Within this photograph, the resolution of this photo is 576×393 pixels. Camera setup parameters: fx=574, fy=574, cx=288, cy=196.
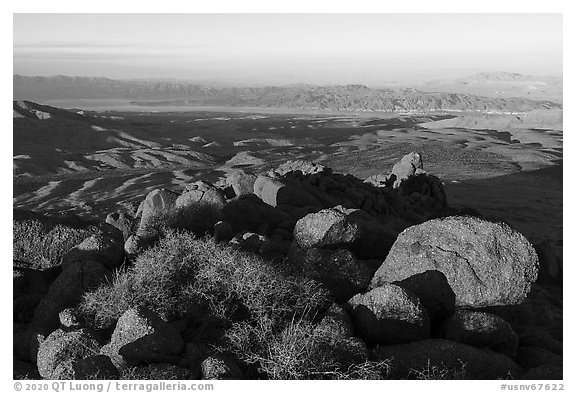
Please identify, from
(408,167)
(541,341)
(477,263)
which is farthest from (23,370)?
(408,167)

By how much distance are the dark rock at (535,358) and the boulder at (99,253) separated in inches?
185

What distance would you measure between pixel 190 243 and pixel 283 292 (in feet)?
4.05

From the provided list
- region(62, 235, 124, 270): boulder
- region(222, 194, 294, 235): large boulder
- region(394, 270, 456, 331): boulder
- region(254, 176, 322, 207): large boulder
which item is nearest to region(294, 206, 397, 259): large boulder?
region(394, 270, 456, 331): boulder

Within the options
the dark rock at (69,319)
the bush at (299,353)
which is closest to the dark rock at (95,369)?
the dark rock at (69,319)

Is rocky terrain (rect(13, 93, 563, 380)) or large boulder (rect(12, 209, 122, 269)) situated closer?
rocky terrain (rect(13, 93, 563, 380))

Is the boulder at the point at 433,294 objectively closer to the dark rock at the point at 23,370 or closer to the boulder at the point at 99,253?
the boulder at the point at 99,253

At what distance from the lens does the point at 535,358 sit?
231 inches

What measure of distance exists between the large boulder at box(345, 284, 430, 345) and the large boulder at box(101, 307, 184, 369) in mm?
1789

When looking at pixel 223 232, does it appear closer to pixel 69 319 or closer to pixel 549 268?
pixel 69 319

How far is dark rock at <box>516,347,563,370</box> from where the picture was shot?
228 inches

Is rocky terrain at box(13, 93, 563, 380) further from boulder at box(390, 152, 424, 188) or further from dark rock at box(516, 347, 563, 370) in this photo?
boulder at box(390, 152, 424, 188)

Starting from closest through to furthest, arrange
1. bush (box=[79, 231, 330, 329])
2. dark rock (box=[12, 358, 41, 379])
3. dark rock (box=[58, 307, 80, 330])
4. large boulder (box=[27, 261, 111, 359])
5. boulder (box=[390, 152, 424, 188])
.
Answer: dark rock (box=[12, 358, 41, 379])
bush (box=[79, 231, 330, 329])
dark rock (box=[58, 307, 80, 330])
large boulder (box=[27, 261, 111, 359])
boulder (box=[390, 152, 424, 188])

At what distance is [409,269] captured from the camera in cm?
666
